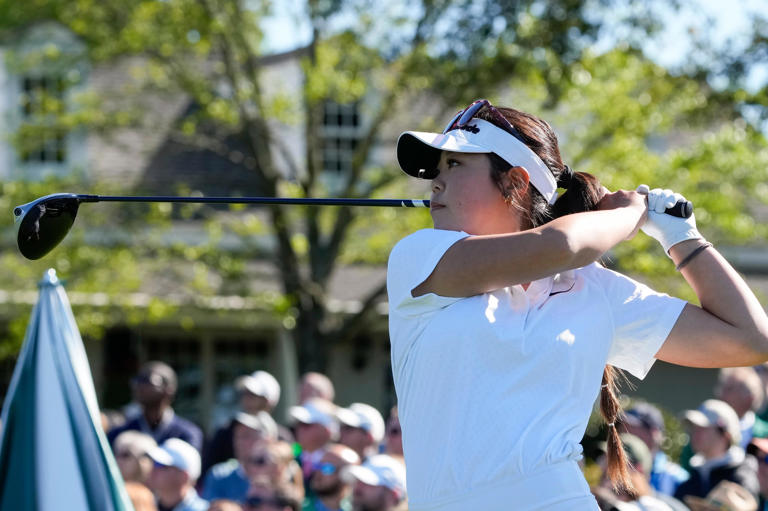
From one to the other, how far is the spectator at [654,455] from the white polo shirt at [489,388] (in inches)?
169

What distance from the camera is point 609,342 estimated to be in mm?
2723

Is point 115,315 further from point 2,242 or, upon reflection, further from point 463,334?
point 463,334

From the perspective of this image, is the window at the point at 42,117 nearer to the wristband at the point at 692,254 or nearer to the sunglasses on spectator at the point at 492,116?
the sunglasses on spectator at the point at 492,116

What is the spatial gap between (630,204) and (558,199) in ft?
0.59

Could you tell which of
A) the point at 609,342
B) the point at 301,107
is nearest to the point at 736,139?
the point at 301,107

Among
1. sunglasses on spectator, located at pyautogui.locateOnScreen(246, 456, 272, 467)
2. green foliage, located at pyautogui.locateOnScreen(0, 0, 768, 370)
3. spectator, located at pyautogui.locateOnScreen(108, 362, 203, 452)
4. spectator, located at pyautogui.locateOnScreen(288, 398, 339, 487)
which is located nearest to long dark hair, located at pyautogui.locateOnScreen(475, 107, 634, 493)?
sunglasses on spectator, located at pyautogui.locateOnScreen(246, 456, 272, 467)

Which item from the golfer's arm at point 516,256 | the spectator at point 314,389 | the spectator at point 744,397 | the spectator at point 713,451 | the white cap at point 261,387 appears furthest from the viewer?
the spectator at point 314,389

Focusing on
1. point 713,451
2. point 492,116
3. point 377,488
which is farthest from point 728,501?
point 492,116

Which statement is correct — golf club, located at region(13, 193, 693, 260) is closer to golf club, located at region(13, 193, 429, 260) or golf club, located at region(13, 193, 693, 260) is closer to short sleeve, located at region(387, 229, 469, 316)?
golf club, located at region(13, 193, 429, 260)

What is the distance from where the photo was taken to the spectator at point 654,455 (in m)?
6.97

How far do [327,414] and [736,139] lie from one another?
20.8 feet

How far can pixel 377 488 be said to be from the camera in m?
5.93

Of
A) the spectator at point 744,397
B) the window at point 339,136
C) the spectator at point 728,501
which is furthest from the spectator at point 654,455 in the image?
the window at point 339,136

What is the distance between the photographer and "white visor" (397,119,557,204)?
2.69m
